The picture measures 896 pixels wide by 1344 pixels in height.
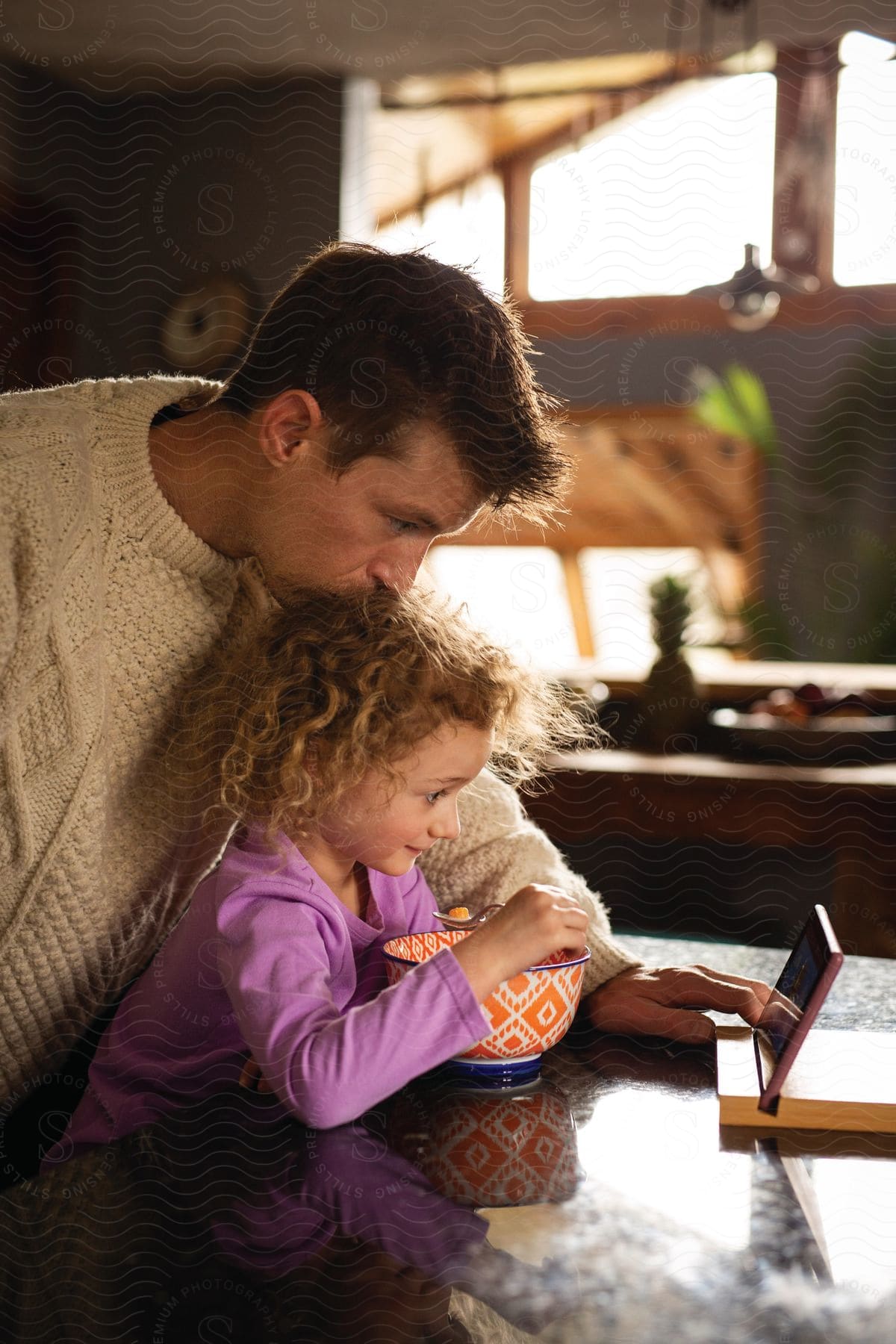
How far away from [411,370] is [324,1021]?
0.55m

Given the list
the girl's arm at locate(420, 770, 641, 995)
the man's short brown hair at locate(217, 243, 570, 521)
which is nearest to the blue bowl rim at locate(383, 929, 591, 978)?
the girl's arm at locate(420, 770, 641, 995)

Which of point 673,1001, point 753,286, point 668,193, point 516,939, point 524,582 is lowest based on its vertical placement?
point 524,582

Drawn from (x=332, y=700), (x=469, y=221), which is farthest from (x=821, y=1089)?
(x=469, y=221)

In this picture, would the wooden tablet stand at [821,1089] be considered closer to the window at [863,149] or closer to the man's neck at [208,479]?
Result: the man's neck at [208,479]

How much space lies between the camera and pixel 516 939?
2.75 feet

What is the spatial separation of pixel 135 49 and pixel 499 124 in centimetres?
124

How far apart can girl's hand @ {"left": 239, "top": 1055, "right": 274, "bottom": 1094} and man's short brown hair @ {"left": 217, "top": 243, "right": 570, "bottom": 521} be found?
494 mm

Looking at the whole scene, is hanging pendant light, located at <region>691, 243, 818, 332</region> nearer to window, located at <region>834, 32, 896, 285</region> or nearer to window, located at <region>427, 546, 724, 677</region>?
window, located at <region>834, 32, 896, 285</region>

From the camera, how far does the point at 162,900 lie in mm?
1146

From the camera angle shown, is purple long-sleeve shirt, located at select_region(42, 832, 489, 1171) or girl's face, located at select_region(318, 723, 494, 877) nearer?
purple long-sleeve shirt, located at select_region(42, 832, 489, 1171)

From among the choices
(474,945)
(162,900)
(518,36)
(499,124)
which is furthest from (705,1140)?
(499,124)

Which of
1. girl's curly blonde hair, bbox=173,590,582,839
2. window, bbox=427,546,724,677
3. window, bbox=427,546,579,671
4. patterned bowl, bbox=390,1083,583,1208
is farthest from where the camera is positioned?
window, bbox=427,546,724,677

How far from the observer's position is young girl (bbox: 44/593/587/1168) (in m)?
0.83

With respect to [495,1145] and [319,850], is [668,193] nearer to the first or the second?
[319,850]
